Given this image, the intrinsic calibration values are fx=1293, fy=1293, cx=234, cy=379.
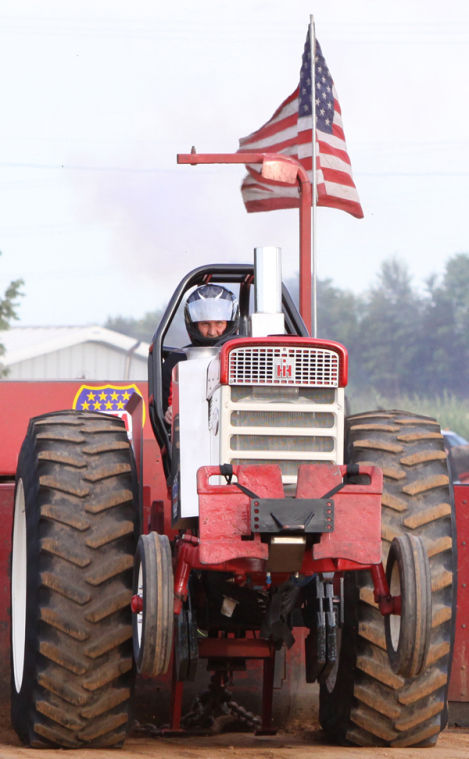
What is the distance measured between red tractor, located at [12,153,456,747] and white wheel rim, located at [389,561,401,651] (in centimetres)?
1

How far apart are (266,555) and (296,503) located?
8.9 inches

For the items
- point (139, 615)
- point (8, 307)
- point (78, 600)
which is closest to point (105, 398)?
point (78, 600)

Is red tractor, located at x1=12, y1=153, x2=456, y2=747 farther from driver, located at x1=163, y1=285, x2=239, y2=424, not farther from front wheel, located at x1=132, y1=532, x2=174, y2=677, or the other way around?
driver, located at x1=163, y1=285, x2=239, y2=424

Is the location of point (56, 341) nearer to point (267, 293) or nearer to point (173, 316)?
point (173, 316)

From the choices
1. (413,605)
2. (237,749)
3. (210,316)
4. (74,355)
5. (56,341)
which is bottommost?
(237,749)

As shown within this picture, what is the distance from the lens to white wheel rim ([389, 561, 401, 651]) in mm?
5043

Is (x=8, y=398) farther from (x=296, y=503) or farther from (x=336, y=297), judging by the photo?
(x=336, y=297)

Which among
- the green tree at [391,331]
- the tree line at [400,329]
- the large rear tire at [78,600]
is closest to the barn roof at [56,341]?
the tree line at [400,329]

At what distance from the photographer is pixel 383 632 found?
18.5 feet

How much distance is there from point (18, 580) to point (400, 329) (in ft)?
252

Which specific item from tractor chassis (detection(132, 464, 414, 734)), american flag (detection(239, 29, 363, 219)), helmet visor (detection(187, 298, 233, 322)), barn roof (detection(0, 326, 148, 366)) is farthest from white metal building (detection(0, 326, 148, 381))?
tractor chassis (detection(132, 464, 414, 734))

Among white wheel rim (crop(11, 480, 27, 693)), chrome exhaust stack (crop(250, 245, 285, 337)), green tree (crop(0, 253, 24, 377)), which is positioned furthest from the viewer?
green tree (crop(0, 253, 24, 377))

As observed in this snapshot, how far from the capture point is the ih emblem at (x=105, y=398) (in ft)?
36.3

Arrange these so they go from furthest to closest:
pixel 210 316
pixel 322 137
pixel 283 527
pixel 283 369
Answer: pixel 322 137 → pixel 210 316 → pixel 283 369 → pixel 283 527
